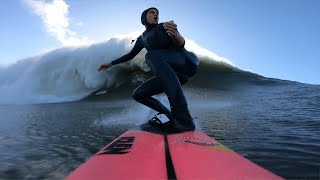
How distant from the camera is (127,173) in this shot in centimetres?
237

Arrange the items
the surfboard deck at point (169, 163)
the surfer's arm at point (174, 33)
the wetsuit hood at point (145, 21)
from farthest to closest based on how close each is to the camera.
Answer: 1. the wetsuit hood at point (145, 21)
2. the surfer's arm at point (174, 33)
3. the surfboard deck at point (169, 163)

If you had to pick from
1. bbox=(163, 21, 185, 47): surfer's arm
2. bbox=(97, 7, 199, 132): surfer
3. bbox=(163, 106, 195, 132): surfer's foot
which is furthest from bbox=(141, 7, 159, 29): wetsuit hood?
bbox=(163, 106, 195, 132): surfer's foot

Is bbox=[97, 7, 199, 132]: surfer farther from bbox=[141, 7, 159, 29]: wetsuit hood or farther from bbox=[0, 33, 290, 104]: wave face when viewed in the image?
bbox=[0, 33, 290, 104]: wave face

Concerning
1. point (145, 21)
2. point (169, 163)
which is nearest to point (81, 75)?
point (145, 21)

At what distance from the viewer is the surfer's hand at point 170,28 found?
4594 millimetres

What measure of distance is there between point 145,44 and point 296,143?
2.57m

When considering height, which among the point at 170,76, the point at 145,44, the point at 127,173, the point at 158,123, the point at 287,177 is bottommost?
the point at 287,177

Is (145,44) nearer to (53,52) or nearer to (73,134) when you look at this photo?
(73,134)

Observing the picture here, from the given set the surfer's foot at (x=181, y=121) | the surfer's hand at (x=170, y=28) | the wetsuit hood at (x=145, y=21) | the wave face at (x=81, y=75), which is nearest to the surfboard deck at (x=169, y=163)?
the surfer's foot at (x=181, y=121)

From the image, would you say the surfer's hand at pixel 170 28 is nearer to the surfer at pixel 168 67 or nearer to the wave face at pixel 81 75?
the surfer at pixel 168 67

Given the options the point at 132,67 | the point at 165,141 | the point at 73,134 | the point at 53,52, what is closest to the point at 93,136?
the point at 73,134

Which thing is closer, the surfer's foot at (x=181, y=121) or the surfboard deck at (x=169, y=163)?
the surfboard deck at (x=169, y=163)

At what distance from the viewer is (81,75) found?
25.3 metres

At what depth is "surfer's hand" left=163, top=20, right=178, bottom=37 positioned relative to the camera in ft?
15.1
